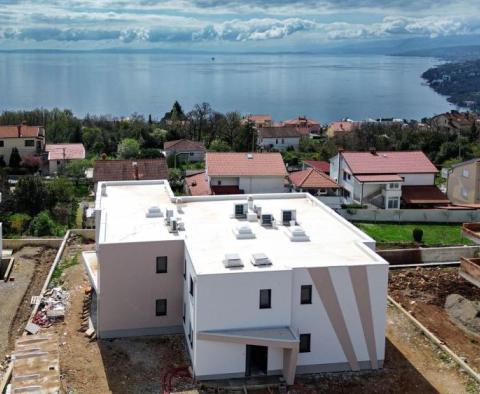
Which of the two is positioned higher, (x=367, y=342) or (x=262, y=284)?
(x=262, y=284)

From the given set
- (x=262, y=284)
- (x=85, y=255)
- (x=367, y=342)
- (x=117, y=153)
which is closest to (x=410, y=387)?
(x=367, y=342)

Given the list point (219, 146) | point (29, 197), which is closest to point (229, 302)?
point (29, 197)

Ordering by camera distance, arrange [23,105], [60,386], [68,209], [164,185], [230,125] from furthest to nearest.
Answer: [23,105], [230,125], [68,209], [164,185], [60,386]

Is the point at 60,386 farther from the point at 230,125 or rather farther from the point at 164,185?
the point at 230,125

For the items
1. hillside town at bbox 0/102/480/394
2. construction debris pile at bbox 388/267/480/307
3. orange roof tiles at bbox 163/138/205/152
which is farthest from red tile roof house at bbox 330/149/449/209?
orange roof tiles at bbox 163/138/205/152

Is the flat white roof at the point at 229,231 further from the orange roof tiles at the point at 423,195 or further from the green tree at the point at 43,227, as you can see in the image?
the orange roof tiles at the point at 423,195

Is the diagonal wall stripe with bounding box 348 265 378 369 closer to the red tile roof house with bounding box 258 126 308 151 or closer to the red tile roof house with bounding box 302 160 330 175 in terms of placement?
the red tile roof house with bounding box 302 160 330 175
